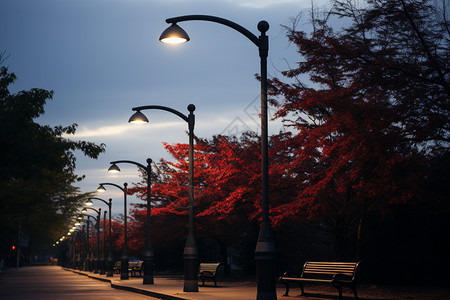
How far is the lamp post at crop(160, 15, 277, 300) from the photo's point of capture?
45.1 ft

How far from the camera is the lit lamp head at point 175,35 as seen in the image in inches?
579

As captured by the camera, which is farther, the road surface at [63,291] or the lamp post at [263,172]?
the road surface at [63,291]

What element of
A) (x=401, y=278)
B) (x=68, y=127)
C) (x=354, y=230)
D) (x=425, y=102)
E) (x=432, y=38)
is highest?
(x=68, y=127)

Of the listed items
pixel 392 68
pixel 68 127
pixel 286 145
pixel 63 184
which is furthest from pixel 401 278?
pixel 63 184

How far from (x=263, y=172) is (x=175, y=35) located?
11.9 ft

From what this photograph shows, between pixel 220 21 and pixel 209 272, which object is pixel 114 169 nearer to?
pixel 209 272

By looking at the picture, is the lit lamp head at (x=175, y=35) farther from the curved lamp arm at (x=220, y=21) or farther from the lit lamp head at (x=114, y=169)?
the lit lamp head at (x=114, y=169)

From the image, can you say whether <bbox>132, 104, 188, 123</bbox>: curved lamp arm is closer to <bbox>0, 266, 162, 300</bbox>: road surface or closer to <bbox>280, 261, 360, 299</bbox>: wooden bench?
<bbox>0, 266, 162, 300</bbox>: road surface

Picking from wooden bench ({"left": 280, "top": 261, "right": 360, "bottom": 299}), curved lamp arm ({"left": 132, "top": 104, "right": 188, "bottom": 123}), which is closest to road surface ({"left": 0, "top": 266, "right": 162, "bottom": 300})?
wooden bench ({"left": 280, "top": 261, "right": 360, "bottom": 299})

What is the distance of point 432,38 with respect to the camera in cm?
1570

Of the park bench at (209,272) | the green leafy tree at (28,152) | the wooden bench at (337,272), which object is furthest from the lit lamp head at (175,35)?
the green leafy tree at (28,152)

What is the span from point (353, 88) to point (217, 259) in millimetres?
42864

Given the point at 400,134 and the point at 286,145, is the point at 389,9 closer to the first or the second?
the point at 400,134

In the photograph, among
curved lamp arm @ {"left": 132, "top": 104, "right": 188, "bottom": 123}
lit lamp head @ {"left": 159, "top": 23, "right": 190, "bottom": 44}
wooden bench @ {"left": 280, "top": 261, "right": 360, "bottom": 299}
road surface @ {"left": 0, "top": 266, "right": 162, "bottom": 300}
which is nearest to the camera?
lit lamp head @ {"left": 159, "top": 23, "right": 190, "bottom": 44}
